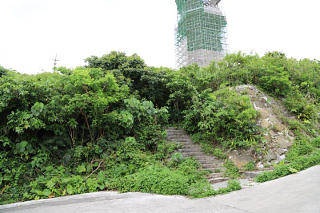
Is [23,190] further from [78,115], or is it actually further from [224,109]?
[224,109]

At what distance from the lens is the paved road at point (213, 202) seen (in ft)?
9.14

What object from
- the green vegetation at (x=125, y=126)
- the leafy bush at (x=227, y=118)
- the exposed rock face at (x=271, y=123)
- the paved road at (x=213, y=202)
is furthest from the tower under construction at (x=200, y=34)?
the paved road at (x=213, y=202)

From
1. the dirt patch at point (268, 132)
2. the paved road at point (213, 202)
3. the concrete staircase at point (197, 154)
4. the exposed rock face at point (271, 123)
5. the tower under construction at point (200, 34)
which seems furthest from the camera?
the tower under construction at point (200, 34)

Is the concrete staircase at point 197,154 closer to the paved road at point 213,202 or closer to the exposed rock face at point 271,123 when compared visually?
the exposed rock face at point 271,123

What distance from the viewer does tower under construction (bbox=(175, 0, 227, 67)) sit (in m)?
30.8

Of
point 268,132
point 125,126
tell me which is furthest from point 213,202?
point 268,132

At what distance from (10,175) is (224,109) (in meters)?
7.03

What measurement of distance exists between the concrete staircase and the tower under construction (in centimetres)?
2398

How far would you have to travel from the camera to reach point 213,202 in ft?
11.1

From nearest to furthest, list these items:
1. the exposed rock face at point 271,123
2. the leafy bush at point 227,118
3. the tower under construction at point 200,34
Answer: the exposed rock face at point 271,123
the leafy bush at point 227,118
the tower under construction at point 200,34

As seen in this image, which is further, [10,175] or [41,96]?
[41,96]

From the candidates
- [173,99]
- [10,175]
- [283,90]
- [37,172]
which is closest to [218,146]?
[173,99]

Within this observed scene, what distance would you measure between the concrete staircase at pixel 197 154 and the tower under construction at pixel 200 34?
78.7 feet

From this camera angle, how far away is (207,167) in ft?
20.4
